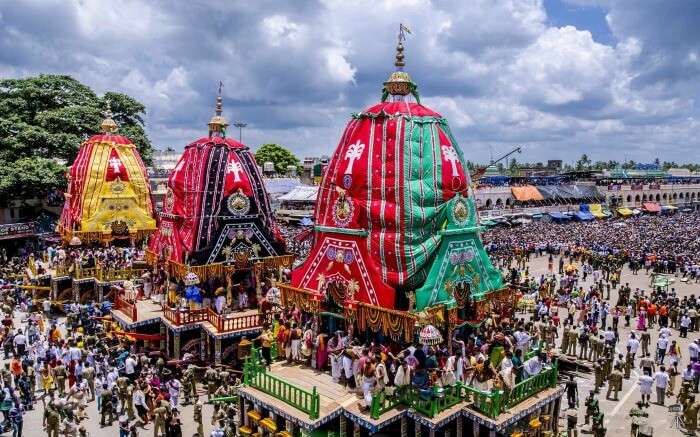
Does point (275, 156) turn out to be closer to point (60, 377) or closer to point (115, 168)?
point (115, 168)

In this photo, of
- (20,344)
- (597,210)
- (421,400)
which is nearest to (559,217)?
(597,210)

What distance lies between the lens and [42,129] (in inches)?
1330

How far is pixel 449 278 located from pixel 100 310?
14.1 m

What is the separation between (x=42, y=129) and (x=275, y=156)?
41881 millimetres

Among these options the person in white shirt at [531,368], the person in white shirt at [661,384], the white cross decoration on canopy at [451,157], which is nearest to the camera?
the person in white shirt at [531,368]

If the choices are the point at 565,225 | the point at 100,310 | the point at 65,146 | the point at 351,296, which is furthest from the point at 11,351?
the point at 565,225

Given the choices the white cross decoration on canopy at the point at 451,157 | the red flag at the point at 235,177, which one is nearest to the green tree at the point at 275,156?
the red flag at the point at 235,177

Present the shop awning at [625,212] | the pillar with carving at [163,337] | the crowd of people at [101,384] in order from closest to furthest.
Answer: the crowd of people at [101,384] → the pillar with carving at [163,337] → the shop awning at [625,212]

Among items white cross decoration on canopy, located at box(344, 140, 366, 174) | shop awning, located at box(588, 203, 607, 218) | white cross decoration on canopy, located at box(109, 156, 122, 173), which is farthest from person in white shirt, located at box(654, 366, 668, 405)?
shop awning, located at box(588, 203, 607, 218)

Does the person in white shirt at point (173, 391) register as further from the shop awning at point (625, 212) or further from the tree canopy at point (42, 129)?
the shop awning at point (625, 212)

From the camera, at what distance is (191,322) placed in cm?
1794

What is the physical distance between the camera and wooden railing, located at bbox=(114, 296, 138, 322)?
18766 millimetres

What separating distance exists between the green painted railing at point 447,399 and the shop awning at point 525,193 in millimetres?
Answer: 55822

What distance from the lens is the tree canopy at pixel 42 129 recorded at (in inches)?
1265
